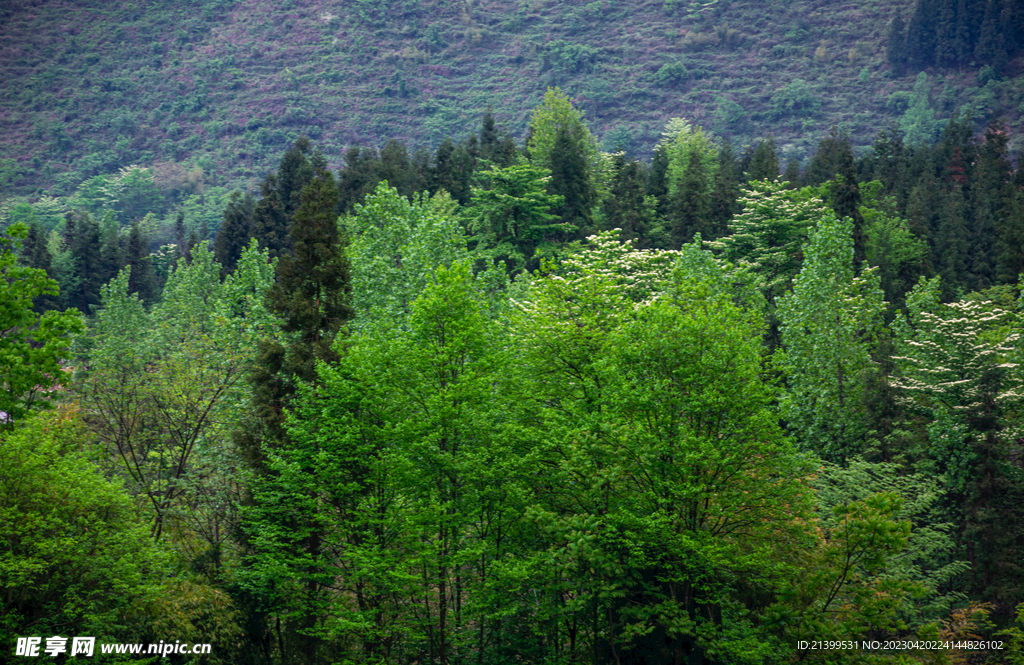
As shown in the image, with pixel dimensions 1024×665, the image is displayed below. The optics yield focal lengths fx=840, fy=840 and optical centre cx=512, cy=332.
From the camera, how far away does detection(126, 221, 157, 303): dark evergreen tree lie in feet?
311

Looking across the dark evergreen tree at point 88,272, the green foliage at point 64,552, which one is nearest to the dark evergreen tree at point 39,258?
the dark evergreen tree at point 88,272

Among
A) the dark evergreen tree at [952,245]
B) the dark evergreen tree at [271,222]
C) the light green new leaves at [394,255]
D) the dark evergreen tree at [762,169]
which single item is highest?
the light green new leaves at [394,255]

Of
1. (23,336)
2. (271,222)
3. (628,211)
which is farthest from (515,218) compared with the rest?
(23,336)

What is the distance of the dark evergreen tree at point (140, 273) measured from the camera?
Result: 9469 centimetres

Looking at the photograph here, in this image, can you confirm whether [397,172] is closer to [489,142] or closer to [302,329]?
[489,142]

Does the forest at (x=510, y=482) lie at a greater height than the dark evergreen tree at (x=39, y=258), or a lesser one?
greater

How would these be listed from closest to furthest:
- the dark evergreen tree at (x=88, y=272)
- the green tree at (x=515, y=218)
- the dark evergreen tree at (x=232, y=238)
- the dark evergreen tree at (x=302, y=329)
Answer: the dark evergreen tree at (x=302, y=329)
the green tree at (x=515, y=218)
the dark evergreen tree at (x=232, y=238)
the dark evergreen tree at (x=88, y=272)

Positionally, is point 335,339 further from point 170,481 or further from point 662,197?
point 662,197

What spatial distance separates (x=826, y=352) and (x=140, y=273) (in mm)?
78795

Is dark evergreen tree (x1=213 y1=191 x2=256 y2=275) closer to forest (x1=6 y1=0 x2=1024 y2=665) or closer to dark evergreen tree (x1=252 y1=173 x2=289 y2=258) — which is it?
dark evergreen tree (x1=252 y1=173 x2=289 y2=258)

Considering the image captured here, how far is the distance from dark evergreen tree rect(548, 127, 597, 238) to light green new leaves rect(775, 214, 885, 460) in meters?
26.6

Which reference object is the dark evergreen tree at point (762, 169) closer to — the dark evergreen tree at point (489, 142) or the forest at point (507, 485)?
the dark evergreen tree at point (489, 142)

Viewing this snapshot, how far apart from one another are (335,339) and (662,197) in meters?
53.1

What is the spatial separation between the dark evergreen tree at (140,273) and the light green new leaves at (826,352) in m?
74.9
